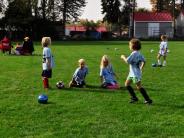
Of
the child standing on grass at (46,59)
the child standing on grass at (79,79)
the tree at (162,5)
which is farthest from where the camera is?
the tree at (162,5)

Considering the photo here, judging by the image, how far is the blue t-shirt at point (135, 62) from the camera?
1288cm

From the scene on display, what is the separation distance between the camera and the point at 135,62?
12.9 metres

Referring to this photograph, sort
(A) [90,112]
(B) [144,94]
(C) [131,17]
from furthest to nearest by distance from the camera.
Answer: (C) [131,17]
(B) [144,94]
(A) [90,112]

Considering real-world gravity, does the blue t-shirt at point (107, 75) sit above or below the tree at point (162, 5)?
below

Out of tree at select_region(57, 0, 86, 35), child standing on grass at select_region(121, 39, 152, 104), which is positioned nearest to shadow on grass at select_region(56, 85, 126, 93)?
child standing on grass at select_region(121, 39, 152, 104)

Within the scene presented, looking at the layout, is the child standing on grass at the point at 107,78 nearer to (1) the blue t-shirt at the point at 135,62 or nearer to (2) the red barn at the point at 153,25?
(1) the blue t-shirt at the point at 135,62

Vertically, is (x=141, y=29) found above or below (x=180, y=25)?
below

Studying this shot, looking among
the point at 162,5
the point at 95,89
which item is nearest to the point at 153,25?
the point at 162,5

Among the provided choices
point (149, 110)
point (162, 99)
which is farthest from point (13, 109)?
point (162, 99)

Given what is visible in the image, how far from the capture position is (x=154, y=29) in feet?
354

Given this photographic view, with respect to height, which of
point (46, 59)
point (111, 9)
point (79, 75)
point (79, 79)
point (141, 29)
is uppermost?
point (111, 9)

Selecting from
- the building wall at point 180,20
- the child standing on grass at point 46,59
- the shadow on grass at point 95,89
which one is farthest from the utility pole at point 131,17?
the child standing on grass at point 46,59

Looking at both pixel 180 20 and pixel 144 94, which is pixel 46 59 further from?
pixel 180 20

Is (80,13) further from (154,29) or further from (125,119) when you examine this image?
(125,119)
